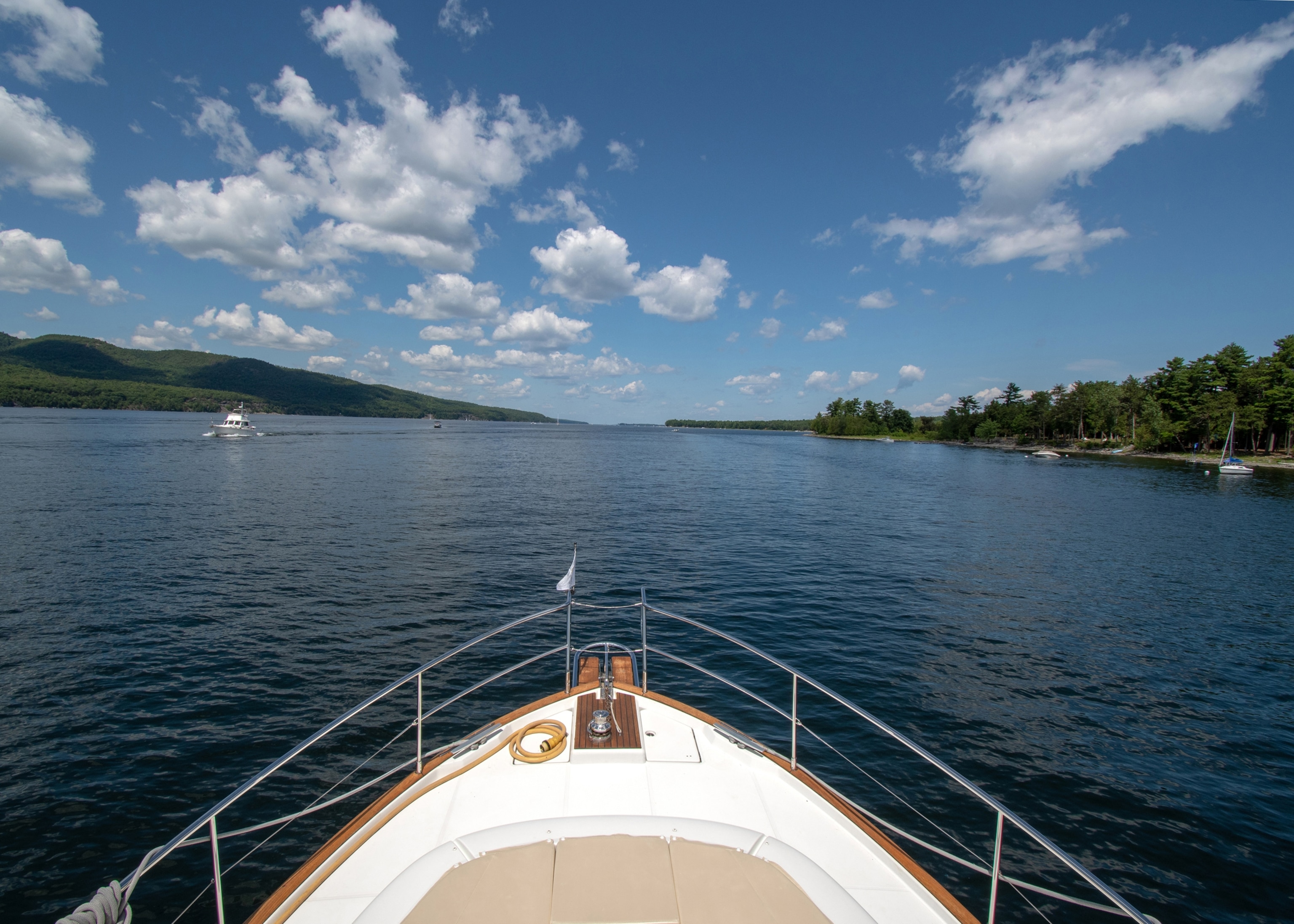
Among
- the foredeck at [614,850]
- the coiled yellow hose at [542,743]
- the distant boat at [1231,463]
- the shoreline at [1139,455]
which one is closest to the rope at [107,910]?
the foredeck at [614,850]

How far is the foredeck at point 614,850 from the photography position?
4.37 metres

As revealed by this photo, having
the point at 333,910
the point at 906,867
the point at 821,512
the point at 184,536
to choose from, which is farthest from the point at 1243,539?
the point at 184,536

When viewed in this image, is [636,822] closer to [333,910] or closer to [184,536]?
[333,910]

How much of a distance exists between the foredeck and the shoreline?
13081 centimetres

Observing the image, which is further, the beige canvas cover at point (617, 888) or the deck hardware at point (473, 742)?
the deck hardware at point (473, 742)

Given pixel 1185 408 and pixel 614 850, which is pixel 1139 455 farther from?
pixel 614 850

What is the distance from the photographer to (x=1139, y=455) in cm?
12288

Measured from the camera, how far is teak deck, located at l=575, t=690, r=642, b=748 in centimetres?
712

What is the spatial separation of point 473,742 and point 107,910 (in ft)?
12.0

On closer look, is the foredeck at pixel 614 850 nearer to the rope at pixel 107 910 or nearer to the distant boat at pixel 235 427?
the rope at pixel 107 910

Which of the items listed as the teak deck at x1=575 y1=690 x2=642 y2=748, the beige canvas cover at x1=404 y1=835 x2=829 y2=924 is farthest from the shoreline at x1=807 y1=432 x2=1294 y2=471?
the beige canvas cover at x1=404 y1=835 x2=829 y2=924

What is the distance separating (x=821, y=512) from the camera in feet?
140

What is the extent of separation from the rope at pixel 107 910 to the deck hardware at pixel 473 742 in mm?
3348

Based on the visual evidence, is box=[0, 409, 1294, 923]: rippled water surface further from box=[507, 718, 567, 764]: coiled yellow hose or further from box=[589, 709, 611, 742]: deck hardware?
box=[589, 709, 611, 742]: deck hardware
